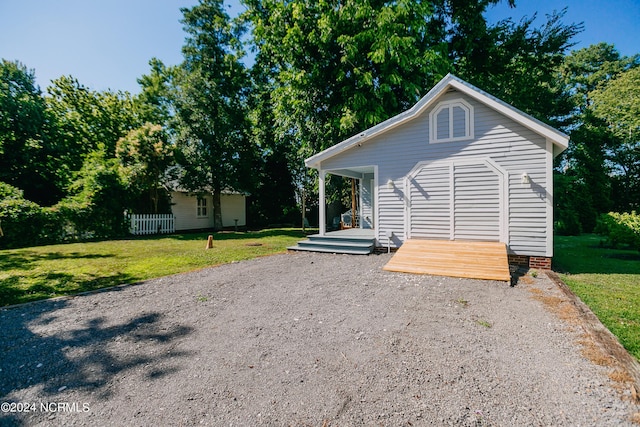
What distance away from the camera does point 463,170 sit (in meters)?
8.19

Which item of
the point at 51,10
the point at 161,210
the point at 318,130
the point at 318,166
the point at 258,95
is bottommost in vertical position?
the point at 161,210

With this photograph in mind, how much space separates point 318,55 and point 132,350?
→ 1543 centimetres

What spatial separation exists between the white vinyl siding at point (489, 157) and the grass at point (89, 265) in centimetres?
454

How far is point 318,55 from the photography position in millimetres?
14945

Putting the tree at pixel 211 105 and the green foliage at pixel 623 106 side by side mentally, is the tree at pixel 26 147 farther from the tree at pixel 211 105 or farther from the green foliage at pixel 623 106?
the green foliage at pixel 623 106

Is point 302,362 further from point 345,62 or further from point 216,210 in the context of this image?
point 216,210

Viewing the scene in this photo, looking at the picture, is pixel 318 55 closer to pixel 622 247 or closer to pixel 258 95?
pixel 258 95

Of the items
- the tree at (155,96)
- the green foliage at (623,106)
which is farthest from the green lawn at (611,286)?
the tree at (155,96)

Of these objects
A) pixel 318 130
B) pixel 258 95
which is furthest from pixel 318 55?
pixel 258 95

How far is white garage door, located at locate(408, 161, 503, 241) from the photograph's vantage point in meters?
7.86

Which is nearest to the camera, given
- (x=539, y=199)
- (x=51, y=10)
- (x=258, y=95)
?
(x=539, y=199)

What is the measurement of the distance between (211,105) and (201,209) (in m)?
7.29

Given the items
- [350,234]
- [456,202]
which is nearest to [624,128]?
[456,202]

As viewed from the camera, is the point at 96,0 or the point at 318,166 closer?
the point at 96,0
